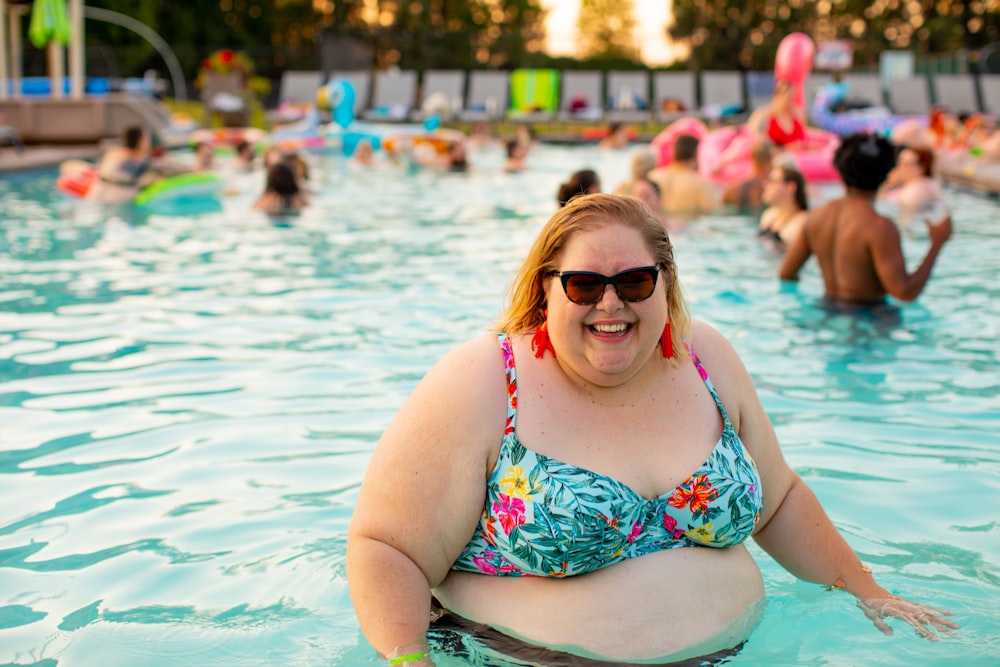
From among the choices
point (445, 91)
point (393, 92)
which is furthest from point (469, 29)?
point (393, 92)

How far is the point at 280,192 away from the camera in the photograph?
1198 centimetres

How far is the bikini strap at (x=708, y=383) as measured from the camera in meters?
2.56

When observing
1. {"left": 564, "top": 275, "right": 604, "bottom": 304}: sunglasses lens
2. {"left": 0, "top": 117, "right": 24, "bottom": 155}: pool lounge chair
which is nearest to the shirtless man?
{"left": 564, "top": 275, "right": 604, "bottom": 304}: sunglasses lens

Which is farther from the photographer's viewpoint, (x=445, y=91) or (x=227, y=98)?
(x=445, y=91)

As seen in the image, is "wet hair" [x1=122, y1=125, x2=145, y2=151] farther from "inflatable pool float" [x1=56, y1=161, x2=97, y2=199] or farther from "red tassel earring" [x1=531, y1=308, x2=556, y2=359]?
"red tassel earring" [x1=531, y1=308, x2=556, y2=359]

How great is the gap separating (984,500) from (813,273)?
447cm

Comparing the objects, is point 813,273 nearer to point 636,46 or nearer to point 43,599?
point 43,599

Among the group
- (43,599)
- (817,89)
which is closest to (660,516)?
(43,599)

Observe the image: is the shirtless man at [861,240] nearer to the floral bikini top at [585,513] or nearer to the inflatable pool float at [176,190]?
the floral bikini top at [585,513]

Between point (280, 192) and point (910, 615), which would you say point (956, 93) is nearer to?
point (280, 192)

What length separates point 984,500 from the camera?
396cm

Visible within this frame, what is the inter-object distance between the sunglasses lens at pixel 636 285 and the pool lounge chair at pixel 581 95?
26299 mm

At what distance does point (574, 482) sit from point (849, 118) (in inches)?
854

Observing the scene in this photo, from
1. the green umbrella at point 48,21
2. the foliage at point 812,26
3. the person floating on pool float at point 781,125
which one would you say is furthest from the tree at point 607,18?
the person floating on pool float at point 781,125
